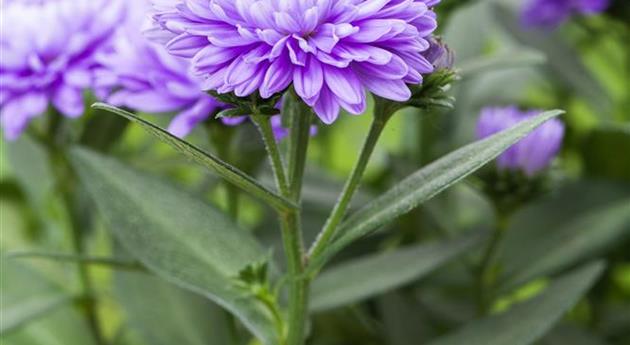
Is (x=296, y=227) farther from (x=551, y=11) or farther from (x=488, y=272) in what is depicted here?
(x=551, y=11)

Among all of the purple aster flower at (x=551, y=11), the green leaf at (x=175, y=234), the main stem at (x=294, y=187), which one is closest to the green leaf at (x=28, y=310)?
the green leaf at (x=175, y=234)

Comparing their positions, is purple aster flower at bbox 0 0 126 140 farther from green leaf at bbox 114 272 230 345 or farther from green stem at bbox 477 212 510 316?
green stem at bbox 477 212 510 316

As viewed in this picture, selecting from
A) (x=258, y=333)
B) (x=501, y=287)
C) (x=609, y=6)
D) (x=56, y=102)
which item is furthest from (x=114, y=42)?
(x=609, y=6)

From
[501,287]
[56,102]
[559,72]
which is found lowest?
[501,287]

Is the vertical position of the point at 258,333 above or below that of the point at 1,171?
below

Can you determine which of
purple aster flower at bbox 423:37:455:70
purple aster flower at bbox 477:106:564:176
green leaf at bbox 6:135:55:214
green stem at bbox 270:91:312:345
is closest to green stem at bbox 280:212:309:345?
green stem at bbox 270:91:312:345

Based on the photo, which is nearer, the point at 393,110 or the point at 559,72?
the point at 393,110

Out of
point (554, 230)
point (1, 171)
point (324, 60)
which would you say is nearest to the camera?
point (324, 60)

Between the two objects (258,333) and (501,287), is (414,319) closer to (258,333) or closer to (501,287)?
(501,287)
